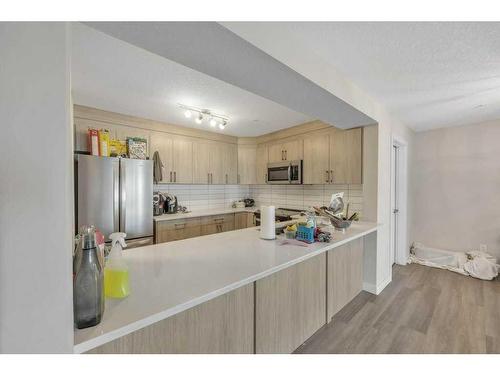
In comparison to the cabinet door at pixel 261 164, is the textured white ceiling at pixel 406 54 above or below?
above

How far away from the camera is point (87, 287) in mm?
705

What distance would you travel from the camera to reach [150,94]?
87.7 inches

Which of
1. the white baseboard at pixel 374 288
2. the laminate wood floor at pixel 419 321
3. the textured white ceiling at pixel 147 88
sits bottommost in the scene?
the laminate wood floor at pixel 419 321

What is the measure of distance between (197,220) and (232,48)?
264 cm

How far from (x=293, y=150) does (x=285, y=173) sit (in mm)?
393

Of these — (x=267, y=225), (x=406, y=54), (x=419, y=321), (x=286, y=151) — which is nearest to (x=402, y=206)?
(x=419, y=321)

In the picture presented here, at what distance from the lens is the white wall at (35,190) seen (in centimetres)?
55

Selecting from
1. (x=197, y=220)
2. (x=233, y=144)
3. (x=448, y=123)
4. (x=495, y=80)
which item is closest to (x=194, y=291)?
(x=197, y=220)

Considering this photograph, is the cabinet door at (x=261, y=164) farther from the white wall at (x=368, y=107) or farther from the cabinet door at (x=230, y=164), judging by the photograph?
the white wall at (x=368, y=107)

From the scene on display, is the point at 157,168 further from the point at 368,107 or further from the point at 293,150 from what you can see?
the point at 368,107


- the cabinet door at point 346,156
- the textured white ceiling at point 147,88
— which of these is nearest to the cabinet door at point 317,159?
the cabinet door at point 346,156

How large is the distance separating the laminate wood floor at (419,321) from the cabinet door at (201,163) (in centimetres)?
264
